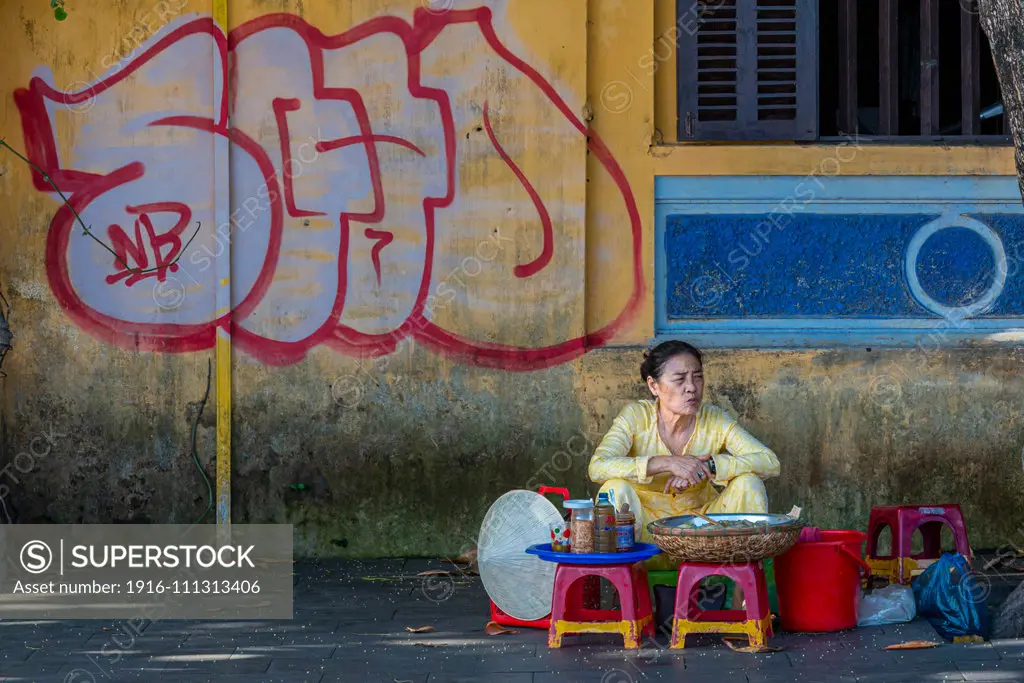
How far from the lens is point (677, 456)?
610 centimetres

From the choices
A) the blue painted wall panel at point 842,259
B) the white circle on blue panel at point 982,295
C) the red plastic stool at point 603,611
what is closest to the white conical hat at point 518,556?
the red plastic stool at point 603,611

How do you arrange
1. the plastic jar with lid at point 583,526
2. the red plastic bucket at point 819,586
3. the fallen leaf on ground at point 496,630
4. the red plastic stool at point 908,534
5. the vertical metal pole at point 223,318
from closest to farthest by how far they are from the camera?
1. the plastic jar with lid at point 583,526
2. the red plastic bucket at point 819,586
3. the fallen leaf on ground at point 496,630
4. the red plastic stool at point 908,534
5. the vertical metal pole at point 223,318

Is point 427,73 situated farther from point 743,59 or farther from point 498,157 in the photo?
point 743,59

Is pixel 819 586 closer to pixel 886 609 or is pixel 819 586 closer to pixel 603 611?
pixel 886 609

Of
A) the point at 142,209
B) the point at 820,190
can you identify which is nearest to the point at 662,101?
the point at 820,190

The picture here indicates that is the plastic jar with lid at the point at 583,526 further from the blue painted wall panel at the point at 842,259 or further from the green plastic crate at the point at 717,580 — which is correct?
the blue painted wall panel at the point at 842,259

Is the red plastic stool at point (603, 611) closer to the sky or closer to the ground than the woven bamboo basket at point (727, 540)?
closer to the ground

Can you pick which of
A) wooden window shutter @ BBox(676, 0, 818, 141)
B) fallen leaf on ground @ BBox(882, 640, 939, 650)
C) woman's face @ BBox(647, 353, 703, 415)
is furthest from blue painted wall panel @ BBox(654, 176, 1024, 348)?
fallen leaf on ground @ BBox(882, 640, 939, 650)

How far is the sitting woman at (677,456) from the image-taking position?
6074 millimetres

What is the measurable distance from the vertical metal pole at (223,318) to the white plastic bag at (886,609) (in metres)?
3.29

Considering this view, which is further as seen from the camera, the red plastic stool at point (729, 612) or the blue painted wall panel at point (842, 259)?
the blue painted wall panel at point (842, 259)

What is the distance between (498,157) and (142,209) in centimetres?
187

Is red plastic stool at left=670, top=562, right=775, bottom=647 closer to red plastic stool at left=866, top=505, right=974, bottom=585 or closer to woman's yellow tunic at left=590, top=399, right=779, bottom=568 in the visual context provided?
woman's yellow tunic at left=590, top=399, right=779, bottom=568

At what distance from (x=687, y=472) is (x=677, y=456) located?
5.2 inches
